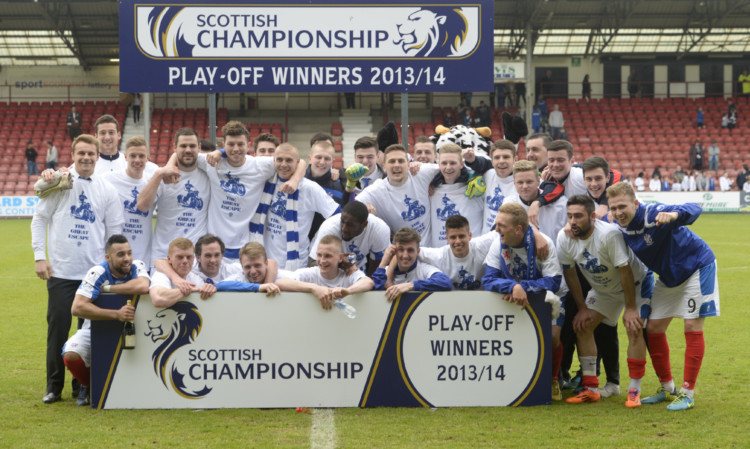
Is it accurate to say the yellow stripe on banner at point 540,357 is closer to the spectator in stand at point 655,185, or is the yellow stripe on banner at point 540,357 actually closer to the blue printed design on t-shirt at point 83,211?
the blue printed design on t-shirt at point 83,211

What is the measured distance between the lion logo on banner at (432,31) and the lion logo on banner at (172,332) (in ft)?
11.5

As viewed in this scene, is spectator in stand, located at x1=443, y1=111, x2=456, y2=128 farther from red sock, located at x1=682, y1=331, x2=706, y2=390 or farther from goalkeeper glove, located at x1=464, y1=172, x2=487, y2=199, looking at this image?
red sock, located at x1=682, y1=331, x2=706, y2=390

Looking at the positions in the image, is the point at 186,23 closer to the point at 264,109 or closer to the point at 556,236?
the point at 556,236

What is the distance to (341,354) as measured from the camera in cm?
583

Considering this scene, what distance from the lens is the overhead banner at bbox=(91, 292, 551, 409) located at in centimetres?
580

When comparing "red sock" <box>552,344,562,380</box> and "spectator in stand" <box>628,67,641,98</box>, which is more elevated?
"spectator in stand" <box>628,67,641,98</box>

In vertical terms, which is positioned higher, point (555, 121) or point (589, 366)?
point (555, 121)

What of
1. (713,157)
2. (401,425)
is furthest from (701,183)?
(401,425)

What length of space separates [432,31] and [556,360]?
347cm

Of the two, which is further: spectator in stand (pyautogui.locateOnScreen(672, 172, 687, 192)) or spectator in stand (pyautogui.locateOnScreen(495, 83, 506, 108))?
spectator in stand (pyautogui.locateOnScreen(495, 83, 506, 108))

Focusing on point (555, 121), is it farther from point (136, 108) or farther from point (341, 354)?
point (341, 354)

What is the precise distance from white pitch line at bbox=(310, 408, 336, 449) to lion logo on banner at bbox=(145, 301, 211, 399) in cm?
103

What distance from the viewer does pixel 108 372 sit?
576 centimetres

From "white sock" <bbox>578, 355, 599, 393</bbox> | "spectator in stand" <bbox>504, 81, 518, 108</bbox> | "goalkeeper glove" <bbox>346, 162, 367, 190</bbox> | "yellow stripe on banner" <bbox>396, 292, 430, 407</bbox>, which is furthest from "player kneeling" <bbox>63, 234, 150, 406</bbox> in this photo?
"spectator in stand" <bbox>504, 81, 518, 108</bbox>
